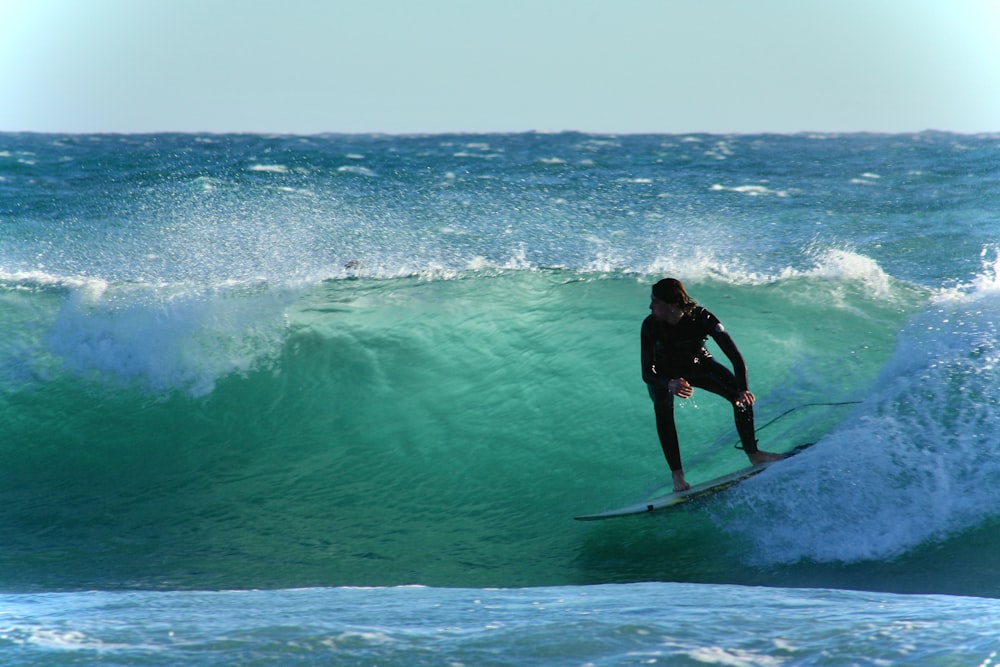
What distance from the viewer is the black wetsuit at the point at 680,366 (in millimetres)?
4855

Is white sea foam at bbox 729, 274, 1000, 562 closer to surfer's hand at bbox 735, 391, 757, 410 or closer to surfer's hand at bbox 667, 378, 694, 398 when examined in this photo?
surfer's hand at bbox 735, 391, 757, 410

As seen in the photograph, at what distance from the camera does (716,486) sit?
501 cm

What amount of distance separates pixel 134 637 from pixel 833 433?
13.7 ft

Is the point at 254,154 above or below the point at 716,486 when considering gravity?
above

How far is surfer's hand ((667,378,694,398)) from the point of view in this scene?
15.3 feet

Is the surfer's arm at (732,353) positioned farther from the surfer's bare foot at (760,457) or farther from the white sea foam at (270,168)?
the white sea foam at (270,168)

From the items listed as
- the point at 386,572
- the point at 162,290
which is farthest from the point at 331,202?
the point at 386,572

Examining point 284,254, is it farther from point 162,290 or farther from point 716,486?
point 716,486

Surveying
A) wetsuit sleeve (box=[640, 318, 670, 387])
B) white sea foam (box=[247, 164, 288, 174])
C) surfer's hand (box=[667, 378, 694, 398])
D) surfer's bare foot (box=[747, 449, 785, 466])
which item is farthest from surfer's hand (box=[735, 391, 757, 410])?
white sea foam (box=[247, 164, 288, 174])

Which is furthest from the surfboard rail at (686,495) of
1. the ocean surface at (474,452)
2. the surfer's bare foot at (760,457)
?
the ocean surface at (474,452)

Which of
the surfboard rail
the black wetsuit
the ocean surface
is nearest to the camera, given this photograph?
the ocean surface

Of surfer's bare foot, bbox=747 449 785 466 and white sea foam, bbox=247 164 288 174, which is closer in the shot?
surfer's bare foot, bbox=747 449 785 466

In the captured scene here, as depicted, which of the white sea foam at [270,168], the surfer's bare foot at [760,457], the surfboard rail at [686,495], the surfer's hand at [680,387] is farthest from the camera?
the white sea foam at [270,168]

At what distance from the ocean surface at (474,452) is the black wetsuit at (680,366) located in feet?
1.80
